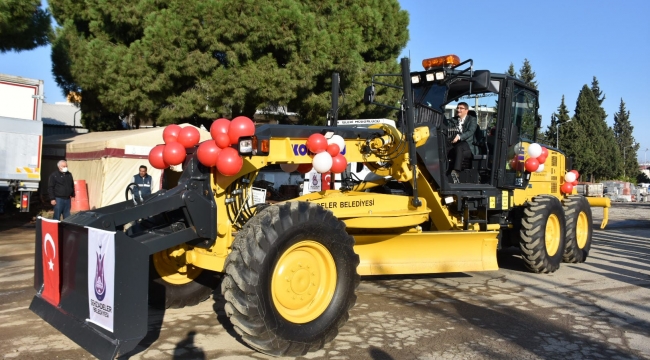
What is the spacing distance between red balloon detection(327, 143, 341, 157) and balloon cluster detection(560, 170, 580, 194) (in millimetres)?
5569

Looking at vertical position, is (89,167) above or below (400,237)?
above

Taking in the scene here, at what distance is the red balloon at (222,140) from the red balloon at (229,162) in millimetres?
75

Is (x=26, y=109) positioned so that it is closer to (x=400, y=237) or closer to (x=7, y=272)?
(x=7, y=272)

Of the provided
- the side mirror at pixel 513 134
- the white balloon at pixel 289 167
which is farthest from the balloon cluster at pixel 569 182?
the white balloon at pixel 289 167

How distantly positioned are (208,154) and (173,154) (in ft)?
1.78

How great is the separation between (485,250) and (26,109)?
1107 cm

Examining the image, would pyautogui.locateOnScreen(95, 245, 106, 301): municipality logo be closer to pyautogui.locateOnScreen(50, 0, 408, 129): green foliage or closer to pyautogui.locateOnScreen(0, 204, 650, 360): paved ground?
pyautogui.locateOnScreen(0, 204, 650, 360): paved ground

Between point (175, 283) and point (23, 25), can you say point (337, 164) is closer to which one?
point (175, 283)

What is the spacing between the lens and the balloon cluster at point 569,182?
9.53 metres

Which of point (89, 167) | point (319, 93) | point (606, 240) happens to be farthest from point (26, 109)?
point (606, 240)

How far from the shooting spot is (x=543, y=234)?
8.11 m

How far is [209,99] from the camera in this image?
51.9ft

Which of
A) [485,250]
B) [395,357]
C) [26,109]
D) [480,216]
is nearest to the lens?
[395,357]

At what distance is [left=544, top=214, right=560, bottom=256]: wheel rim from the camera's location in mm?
8570
